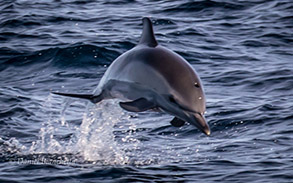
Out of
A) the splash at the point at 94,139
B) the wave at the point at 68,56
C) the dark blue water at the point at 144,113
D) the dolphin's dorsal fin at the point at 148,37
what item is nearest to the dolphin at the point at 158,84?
the dolphin's dorsal fin at the point at 148,37

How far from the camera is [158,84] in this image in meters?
6.46

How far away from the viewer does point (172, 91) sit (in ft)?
20.7

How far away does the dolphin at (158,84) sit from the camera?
619 centimetres

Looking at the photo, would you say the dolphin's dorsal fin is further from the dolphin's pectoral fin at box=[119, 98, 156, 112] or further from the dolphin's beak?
the dolphin's beak

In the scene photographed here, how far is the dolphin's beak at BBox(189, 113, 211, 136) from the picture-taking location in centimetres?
604

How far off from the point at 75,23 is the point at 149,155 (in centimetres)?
881

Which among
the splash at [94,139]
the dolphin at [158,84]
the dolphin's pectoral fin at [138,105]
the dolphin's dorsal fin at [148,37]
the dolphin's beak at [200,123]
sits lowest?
the splash at [94,139]

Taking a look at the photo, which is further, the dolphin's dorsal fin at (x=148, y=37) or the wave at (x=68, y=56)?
the wave at (x=68, y=56)

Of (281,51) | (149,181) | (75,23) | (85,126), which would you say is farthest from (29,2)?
(149,181)

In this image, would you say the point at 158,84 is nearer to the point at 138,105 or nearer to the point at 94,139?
the point at 138,105

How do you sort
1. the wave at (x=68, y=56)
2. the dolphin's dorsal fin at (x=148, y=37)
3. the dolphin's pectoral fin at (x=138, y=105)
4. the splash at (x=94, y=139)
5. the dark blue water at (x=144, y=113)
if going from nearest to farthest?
1. the dolphin's pectoral fin at (x=138, y=105)
2. the dolphin's dorsal fin at (x=148, y=37)
3. the dark blue water at (x=144, y=113)
4. the splash at (x=94, y=139)
5. the wave at (x=68, y=56)

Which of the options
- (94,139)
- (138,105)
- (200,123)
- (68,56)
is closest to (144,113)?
(94,139)

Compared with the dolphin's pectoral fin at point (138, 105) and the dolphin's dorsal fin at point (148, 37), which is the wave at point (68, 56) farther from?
the dolphin's pectoral fin at point (138, 105)

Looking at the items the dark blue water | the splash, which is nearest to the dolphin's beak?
the dark blue water
